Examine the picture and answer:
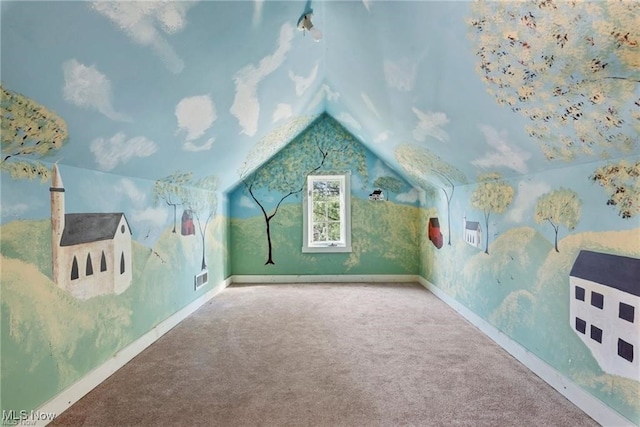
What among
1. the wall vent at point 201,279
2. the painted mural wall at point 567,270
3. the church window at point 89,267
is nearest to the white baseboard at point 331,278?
the wall vent at point 201,279

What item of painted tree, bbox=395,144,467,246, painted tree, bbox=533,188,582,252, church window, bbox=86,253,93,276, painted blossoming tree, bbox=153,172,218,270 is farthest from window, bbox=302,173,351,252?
church window, bbox=86,253,93,276

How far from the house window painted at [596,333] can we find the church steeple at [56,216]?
2.98 meters

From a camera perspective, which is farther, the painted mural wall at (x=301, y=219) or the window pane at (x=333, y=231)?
the window pane at (x=333, y=231)

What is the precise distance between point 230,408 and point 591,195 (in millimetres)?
2348

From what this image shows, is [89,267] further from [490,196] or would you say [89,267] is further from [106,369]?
[490,196]

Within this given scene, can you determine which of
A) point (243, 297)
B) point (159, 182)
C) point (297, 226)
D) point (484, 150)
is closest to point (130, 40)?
point (159, 182)

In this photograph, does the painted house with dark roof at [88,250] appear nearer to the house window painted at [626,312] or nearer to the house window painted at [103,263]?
the house window painted at [103,263]

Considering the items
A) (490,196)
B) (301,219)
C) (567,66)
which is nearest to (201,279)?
(301,219)

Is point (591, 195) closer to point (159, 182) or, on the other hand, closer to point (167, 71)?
point (167, 71)

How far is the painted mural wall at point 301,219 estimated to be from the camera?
18.1 ft

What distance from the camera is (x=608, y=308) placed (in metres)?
1.85

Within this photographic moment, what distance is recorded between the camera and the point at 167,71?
1.99m

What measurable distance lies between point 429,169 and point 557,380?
2.34m

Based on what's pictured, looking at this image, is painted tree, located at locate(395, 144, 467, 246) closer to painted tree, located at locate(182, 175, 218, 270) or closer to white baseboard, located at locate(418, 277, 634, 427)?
white baseboard, located at locate(418, 277, 634, 427)
